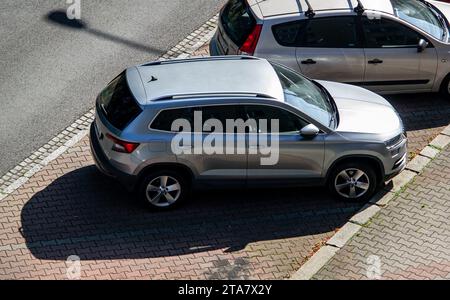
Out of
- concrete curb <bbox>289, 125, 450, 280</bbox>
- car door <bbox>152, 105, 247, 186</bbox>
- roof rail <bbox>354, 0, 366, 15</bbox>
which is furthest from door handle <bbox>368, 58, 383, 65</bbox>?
car door <bbox>152, 105, 247, 186</bbox>

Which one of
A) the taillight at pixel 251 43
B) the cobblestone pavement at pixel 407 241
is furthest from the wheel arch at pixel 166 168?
the taillight at pixel 251 43

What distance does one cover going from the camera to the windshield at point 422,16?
16.7m

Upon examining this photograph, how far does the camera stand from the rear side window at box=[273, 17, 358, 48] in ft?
53.2

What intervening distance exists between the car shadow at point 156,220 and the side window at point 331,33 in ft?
8.31

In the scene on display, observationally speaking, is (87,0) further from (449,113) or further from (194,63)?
(449,113)

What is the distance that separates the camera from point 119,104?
562 inches

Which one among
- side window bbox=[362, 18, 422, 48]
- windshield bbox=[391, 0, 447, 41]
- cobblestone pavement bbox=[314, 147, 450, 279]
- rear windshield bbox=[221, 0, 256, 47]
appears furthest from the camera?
windshield bbox=[391, 0, 447, 41]

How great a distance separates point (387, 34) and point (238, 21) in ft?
7.55

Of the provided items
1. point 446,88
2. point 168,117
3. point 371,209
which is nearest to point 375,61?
point 446,88

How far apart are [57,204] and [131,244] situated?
1384 millimetres

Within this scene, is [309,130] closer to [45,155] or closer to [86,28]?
[45,155]

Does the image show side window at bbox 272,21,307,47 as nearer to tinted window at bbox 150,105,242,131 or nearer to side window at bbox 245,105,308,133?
side window at bbox 245,105,308,133

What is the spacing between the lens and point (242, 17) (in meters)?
16.4

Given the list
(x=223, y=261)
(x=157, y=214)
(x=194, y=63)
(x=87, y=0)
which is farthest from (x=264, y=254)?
(x=87, y=0)
